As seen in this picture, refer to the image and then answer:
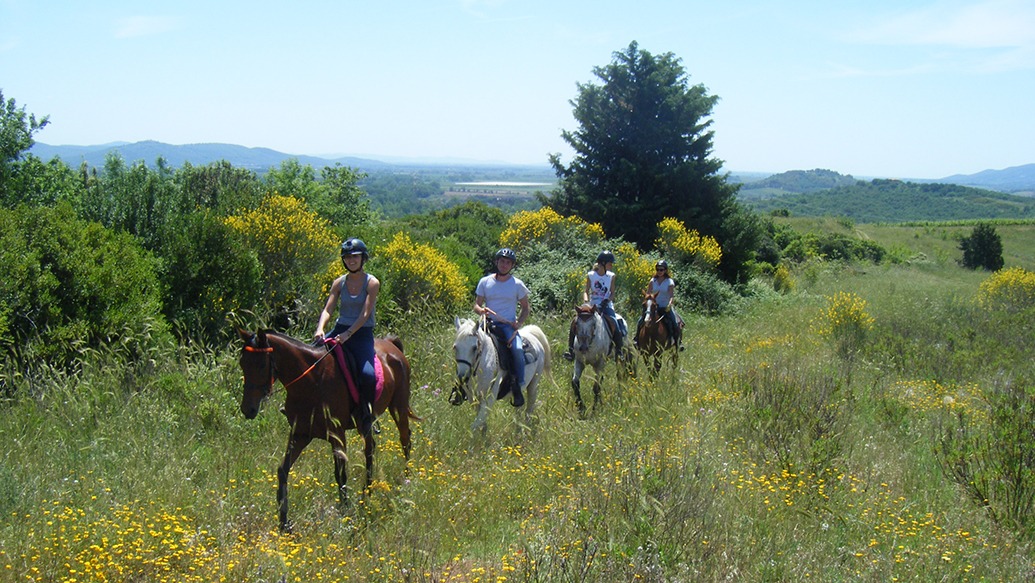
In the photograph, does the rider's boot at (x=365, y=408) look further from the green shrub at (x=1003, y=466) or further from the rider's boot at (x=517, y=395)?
the green shrub at (x=1003, y=466)

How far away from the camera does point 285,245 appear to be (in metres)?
14.6

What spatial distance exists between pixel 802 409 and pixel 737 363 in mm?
3945

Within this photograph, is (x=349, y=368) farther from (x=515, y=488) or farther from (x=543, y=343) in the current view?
(x=543, y=343)

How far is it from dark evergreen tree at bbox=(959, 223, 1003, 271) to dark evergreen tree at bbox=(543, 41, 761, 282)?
2393cm

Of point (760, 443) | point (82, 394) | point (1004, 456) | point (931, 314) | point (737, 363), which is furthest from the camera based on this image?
point (931, 314)

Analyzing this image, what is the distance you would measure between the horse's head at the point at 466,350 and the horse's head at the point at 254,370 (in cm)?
258

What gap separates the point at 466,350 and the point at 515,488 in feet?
6.25

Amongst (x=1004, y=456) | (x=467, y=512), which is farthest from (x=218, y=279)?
(x=1004, y=456)

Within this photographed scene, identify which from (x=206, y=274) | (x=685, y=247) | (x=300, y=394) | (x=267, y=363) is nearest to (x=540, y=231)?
(x=685, y=247)

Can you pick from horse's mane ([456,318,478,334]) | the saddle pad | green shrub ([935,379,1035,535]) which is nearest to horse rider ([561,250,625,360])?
horse's mane ([456,318,478,334])

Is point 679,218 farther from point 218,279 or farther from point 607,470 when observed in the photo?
point 607,470

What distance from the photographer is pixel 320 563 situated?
4.62m

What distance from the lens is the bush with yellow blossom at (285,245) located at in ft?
46.9

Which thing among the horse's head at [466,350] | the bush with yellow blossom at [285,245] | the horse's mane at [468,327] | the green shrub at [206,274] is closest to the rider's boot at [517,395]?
the horse's head at [466,350]
